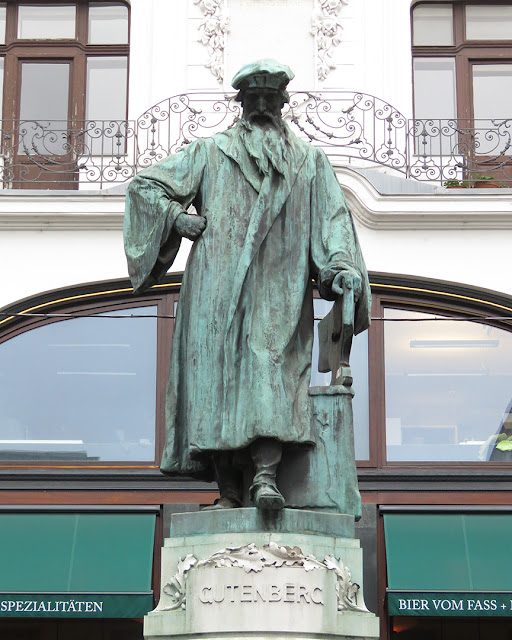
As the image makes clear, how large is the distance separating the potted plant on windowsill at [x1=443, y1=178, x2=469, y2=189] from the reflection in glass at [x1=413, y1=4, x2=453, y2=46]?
95.2 inches

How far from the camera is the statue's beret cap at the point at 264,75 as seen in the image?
6.84 meters

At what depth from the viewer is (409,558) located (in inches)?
562

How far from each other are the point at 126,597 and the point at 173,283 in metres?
3.41

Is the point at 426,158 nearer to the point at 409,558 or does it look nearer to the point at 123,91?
the point at 123,91

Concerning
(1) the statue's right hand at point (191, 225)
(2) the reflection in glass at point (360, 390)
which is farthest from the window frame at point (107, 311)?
(1) the statue's right hand at point (191, 225)

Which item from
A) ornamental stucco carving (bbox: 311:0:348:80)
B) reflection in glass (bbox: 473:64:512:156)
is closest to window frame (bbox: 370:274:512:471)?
reflection in glass (bbox: 473:64:512:156)

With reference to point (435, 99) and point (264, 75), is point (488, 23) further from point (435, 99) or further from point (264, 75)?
point (264, 75)

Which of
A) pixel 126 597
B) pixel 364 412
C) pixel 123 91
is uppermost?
pixel 123 91

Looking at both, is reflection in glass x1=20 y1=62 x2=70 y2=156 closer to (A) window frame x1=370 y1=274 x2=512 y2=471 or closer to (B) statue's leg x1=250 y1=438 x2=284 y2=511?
(A) window frame x1=370 y1=274 x2=512 y2=471

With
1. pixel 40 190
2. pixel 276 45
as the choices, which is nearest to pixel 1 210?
pixel 40 190

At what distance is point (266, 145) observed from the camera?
6883 millimetres

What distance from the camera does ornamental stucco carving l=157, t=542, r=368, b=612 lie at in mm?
6012

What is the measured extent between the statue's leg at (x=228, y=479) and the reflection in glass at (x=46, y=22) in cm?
1228

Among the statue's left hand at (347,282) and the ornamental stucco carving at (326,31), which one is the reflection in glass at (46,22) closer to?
the ornamental stucco carving at (326,31)
